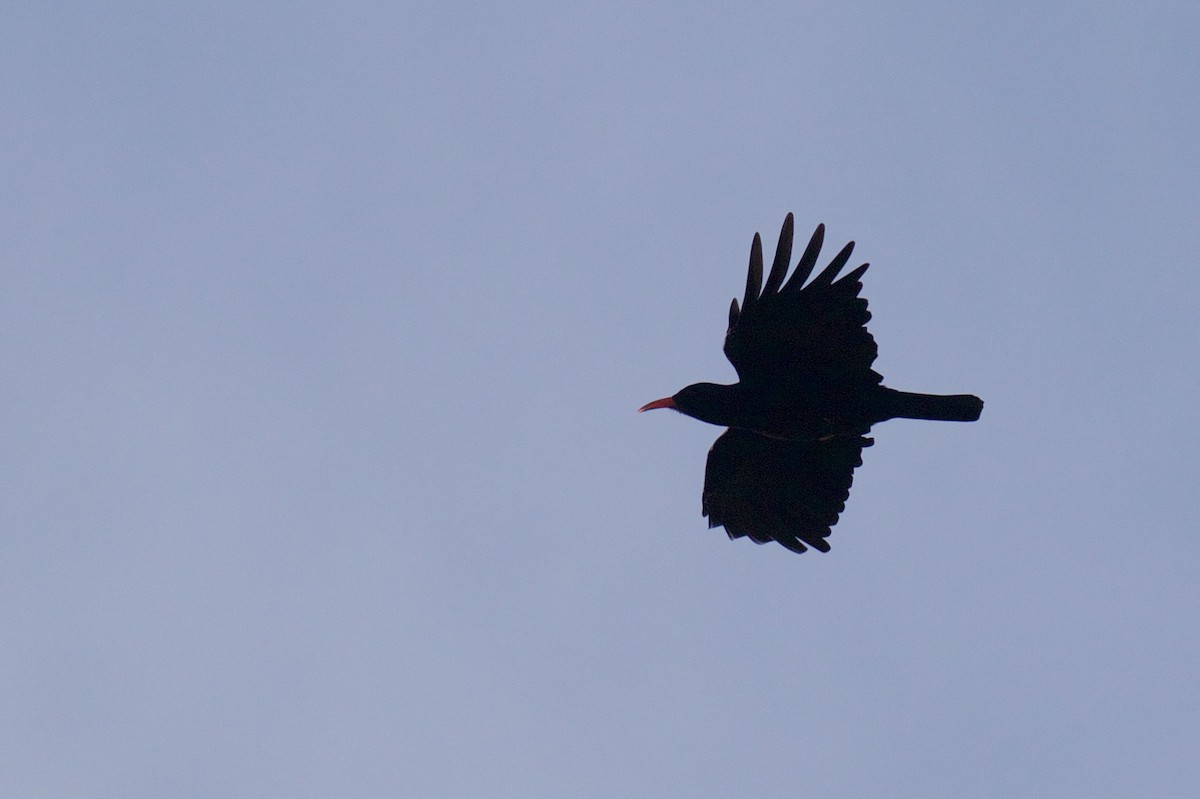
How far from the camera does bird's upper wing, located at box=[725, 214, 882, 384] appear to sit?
9109mm

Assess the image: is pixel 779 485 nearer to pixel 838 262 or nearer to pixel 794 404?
pixel 794 404

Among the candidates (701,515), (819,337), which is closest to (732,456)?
(701,515)

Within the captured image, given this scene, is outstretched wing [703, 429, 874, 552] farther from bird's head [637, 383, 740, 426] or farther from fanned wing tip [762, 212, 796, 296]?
fanned wing tip [762, 212, 796, 296]

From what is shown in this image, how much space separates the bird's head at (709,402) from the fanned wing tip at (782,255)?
1.12 metres

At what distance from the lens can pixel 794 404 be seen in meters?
9.76

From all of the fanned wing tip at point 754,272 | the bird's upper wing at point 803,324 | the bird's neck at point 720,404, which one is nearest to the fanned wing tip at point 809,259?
the bird's upper wing at point 803,324

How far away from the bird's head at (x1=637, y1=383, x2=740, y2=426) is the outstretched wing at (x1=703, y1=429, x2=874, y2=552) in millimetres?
585

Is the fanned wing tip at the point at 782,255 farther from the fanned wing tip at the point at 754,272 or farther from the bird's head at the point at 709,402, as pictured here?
the bird's head at the point at 709,402

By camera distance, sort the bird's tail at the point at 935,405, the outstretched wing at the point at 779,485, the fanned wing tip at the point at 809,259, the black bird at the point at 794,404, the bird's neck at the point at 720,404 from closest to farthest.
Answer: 1. the fanned wing tip at the point at 809,259
2. the black bird at the point at 794,404
3. the bird's tail at the point at 935,405
4. the bird's neck at the point at 720,404
5. the outstretched wing at the point at 779,485

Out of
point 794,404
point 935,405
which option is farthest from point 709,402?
point 935,405

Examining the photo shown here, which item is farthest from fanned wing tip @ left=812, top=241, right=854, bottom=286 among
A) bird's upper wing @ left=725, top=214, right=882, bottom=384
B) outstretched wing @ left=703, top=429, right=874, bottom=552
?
outstretched wing @ left=703, top=429, right=874, bottom=552

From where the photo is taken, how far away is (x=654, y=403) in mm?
10406

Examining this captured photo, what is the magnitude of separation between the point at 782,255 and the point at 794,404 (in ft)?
4.45

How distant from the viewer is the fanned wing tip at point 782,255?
907cm
